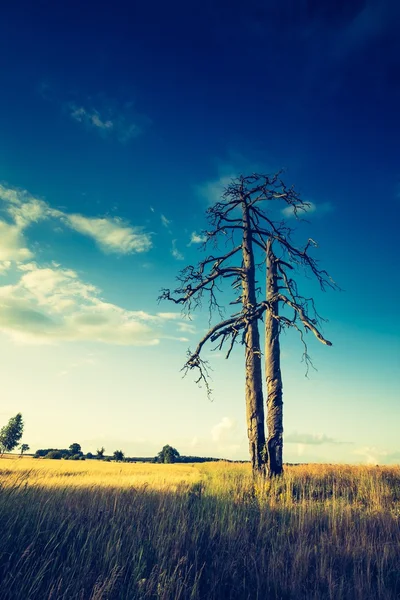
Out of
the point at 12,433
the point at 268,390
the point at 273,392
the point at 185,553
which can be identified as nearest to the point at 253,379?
the point at 268,390

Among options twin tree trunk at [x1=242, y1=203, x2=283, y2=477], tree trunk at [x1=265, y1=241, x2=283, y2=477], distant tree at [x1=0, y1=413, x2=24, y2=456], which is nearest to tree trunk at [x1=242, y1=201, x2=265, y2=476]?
twin tree trunk at [x1=242, y1=203, x2=283, y2=477]

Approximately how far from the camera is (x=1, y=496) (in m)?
4.39

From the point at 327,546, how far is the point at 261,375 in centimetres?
596

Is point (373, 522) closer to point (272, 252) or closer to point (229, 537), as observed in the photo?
point (229, 537)

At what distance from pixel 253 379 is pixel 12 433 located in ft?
236

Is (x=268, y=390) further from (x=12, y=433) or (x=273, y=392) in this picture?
(x=12, y=433)

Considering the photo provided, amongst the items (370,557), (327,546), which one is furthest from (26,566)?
(370,557)

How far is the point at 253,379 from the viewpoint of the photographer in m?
9.97

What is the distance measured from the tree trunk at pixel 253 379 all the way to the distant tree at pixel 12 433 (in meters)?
70.2

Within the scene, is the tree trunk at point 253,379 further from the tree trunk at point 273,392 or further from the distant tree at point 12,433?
the distant tree at point 12,433

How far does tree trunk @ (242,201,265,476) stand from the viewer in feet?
31.0

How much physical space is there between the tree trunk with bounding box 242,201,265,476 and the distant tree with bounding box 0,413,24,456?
7016cm

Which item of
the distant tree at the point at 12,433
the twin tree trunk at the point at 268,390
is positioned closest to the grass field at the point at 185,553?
the twin tree trunk at the point at 268,390

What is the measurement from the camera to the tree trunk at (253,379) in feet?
31.0
